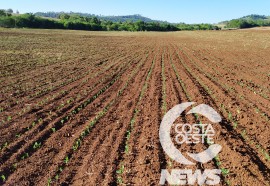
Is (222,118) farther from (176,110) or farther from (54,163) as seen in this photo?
(54,163)

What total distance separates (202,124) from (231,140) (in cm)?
137

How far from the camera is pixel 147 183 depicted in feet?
21.6

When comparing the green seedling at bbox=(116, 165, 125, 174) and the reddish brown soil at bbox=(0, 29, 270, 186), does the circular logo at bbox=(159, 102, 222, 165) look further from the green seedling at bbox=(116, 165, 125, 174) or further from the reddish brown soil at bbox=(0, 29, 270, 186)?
the green seedling at bbox=(116, 165, 125, 174)

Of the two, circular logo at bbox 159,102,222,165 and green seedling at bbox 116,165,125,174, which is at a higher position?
circular logo at bbox 159,102,222,165

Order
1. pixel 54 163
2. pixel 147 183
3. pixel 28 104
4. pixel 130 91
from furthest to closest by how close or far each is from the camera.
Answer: pixel 130 91, pixel 28 104, pixel 54 163, pixel 147 183

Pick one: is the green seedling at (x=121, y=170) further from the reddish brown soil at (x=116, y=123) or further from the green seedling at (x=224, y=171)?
the green seedling at (x=224, y=171)

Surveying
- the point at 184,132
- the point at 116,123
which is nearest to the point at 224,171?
the point at 184,132

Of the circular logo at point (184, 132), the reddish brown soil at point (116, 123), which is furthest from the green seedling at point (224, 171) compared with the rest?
the circular logo at point (184, 132)

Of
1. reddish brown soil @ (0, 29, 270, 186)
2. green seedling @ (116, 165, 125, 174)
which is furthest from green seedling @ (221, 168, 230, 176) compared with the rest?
green seedling @ (116, 165, 125, 174)

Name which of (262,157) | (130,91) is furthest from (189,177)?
(130,91)
